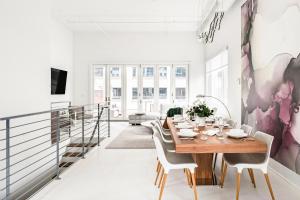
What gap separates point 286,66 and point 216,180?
1920 millimetres

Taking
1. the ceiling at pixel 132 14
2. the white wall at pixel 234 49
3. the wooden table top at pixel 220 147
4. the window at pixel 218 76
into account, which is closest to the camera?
the wooden table top at pixel 220 147

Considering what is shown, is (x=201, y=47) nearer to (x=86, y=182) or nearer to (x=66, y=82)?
(x=66, y=82)

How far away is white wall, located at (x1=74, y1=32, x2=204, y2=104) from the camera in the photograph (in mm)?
9703

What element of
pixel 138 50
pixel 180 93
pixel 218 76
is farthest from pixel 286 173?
pixel 138 50

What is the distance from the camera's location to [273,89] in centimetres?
373

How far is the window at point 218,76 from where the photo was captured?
6.85 meters

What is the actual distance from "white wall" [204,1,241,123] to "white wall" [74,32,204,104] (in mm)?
2964

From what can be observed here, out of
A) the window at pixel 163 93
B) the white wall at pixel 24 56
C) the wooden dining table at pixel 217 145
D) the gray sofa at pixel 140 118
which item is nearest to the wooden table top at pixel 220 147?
the wooden dining table at pixel 217 145

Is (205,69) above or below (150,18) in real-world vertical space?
below

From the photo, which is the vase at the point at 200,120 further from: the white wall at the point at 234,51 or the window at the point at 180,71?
the window at the point at 180,71

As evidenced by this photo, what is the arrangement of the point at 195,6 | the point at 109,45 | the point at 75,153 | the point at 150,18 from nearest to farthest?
the point at 75,153, the point at 195,6, the point at 150,18, the point at 109,45

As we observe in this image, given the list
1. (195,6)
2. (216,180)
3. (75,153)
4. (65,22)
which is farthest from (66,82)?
(216,180)

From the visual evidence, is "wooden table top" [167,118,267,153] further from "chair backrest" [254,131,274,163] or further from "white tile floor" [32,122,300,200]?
"white tile floor" [32,122,300,200]

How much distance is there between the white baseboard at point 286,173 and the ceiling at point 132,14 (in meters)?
3.96
